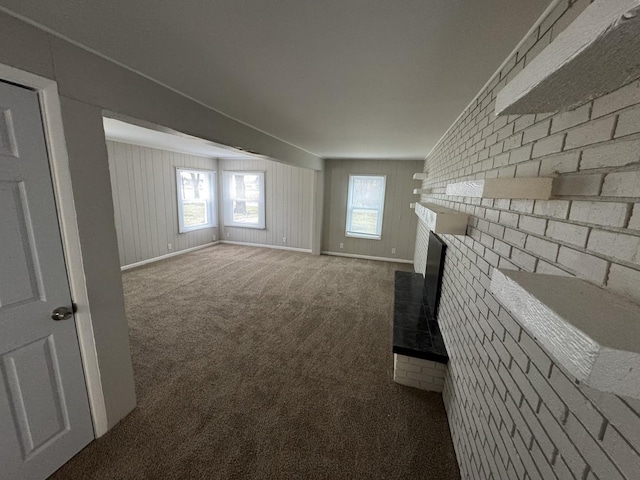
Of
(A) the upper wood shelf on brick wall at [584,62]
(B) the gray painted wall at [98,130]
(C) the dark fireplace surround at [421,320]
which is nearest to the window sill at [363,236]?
(C) the dark fireplace surround at [421,320]

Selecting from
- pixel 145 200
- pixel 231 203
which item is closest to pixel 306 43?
pixel 145 200

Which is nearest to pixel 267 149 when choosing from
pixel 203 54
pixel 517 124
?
pixel 203 54

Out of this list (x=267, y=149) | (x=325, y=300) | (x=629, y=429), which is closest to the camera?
(x=629, y=429)

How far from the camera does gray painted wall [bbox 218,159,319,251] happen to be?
262 inches

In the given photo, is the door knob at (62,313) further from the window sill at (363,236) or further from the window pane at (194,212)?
the window sill at (363,236)

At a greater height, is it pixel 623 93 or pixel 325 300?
pixel 623 93

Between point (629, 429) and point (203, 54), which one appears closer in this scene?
point (629, 429)

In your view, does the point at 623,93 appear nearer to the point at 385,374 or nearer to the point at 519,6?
the point at 519,6

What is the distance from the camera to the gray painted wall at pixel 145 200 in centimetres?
488

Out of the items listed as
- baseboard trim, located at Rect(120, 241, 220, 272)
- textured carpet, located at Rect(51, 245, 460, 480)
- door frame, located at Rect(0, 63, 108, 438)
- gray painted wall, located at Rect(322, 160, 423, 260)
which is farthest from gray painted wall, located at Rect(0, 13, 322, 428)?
gray painted wall, located at Rect(322, 160, 423, 260)

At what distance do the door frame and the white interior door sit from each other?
0.10ft

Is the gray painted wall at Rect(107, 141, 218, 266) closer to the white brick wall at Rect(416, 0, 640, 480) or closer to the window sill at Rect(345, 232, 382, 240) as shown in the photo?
the window sill at Rect(345, 232, 382, 240)

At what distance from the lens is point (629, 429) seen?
22.0 inches

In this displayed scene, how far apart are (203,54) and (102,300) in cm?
165
